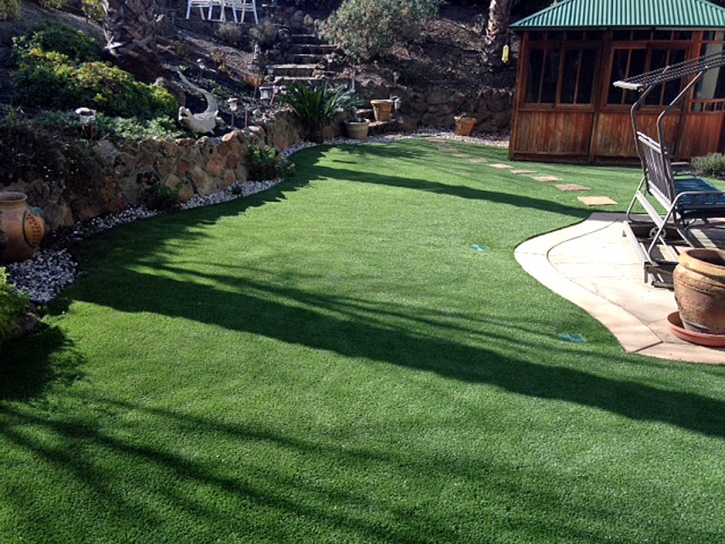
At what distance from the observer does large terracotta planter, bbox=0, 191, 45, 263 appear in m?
4.68

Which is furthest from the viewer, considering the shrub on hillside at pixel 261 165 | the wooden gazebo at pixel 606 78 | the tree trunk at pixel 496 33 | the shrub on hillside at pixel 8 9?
the tree trunk at pixel 496 33

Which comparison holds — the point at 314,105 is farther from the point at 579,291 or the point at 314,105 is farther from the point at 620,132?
the point at 579,291

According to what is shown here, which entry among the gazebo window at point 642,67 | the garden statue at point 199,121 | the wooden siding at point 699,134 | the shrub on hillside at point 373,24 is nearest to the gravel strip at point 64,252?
the garden statue at point 199,121

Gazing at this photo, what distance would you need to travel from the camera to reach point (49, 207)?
568 cm

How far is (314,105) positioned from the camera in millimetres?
12070

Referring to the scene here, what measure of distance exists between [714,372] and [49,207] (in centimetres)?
561

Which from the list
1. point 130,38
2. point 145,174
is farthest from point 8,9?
point 145,174

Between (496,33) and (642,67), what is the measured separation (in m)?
6.04

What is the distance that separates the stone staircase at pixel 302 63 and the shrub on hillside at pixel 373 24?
26.3 inches

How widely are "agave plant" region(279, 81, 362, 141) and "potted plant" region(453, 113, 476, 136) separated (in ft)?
11.2

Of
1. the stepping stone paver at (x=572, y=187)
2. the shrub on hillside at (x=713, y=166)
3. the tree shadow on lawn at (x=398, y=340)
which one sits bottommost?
the tree shadow on lawn at (x=398, y=340)

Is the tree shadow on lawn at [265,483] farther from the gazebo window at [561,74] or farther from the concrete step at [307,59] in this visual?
the concrete step at [307,59]

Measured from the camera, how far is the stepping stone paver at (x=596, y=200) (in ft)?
26.9

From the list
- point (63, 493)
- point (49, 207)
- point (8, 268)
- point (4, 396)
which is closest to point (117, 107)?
point (49, 207)
